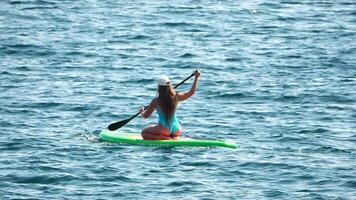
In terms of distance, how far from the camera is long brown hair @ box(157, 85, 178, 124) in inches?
669

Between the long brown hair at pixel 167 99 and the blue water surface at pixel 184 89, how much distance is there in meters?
0.69

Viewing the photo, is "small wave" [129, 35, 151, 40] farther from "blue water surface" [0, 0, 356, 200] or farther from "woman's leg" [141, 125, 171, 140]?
"woman's leg" [141, 125, 171, 140]

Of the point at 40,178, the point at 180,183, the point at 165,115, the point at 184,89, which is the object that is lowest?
the point at 184,89

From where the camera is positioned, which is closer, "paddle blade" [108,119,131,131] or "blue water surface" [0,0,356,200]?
"blue water surface" [0,0,356,200]

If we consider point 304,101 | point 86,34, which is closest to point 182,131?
point 304,101

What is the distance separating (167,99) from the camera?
17047 mm

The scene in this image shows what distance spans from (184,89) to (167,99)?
614 cm

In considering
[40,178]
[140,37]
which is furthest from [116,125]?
[140,37]

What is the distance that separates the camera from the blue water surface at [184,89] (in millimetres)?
15047

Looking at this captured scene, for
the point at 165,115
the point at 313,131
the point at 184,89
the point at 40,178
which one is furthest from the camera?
the point at 184,89

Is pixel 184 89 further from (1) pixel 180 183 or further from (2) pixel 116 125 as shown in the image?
(1) pixel 180 183

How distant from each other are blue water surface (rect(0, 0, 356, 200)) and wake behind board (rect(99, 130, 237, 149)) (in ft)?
0.51

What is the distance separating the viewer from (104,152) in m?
16.7

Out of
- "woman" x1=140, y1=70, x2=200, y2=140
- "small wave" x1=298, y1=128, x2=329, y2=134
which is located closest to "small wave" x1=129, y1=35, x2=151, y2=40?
"small wave" x1=298, y1=128, x2=329, y2=134
